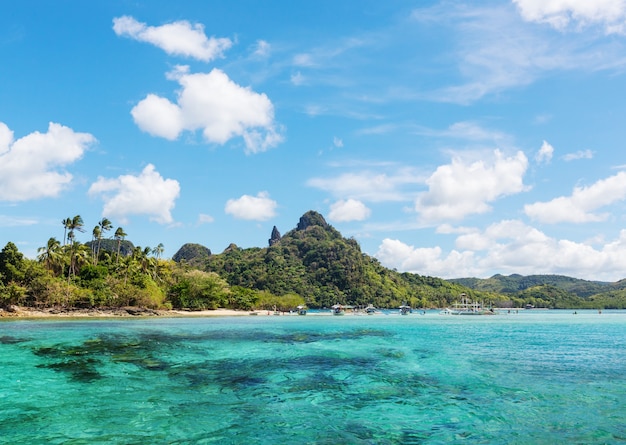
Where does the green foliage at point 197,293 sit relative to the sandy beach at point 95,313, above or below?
above

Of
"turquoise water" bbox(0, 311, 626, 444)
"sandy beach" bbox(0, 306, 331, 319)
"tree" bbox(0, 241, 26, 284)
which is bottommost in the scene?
"sandy beach" bbox(0, 306, 331, 319)

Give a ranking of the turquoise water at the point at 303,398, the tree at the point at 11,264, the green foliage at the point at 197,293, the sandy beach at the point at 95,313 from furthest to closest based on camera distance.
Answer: the green foliage at the point at 197,293 < the tree at the point at 11,264 < the sandy beach at the point at 95,313 < the turquoise water at the point at 303,398

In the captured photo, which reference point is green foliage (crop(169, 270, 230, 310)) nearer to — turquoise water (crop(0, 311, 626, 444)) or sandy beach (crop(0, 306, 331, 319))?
sandy beach (crop(0, 306, 331, 319))

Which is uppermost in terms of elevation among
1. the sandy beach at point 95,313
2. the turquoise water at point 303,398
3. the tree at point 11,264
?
the tree at point 11,264

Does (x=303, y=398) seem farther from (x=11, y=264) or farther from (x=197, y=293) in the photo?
(x=197, y=293)

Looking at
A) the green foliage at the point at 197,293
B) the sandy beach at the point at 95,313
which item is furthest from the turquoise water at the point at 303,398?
the green foliage at the point at 197,293

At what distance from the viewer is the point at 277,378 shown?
22156 mm

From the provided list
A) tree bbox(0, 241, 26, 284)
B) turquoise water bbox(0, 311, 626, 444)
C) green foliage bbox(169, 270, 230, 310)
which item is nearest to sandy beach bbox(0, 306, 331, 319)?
green foliage bbox(169, 270, 230, 310)

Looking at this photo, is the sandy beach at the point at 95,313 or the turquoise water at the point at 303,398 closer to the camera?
the turquoise water at the point at 303,398

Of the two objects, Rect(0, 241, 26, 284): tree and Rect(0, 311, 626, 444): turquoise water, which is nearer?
Rect(0, 311, 626, 444): turquoise water

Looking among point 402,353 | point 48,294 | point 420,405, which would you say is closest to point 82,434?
point 420,405

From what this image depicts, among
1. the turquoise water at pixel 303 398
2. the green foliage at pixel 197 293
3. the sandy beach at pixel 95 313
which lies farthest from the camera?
the green foliage at pixel 197 293

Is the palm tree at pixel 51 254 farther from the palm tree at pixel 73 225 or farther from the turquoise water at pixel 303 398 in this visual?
the turquoise water at pixel 303 398

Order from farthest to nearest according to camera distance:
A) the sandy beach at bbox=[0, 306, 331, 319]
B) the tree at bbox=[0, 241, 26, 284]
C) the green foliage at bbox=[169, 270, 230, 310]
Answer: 1. the green foliage at bbox=[169, 270, 230, 310]
2. the tree at bbox=[0, 241, 26, 284]
3. the sandy beach at bbox=[0, 306, 331, 319]
